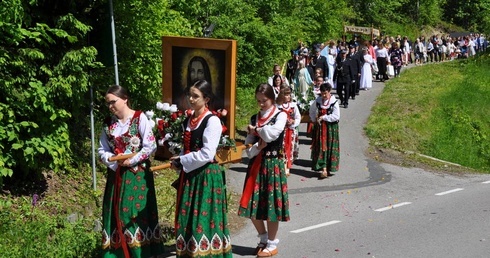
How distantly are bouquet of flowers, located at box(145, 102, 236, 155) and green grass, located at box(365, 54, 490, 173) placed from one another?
350 inches

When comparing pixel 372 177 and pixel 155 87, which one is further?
pixel 372 177

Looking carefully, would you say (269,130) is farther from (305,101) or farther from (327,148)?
(305,101)

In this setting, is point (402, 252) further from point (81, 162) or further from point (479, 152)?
point (479, 152)

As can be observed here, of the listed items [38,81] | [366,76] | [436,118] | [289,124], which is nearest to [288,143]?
[289,124]

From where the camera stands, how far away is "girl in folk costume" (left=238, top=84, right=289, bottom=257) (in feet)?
27.9

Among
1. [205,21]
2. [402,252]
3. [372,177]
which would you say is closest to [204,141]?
[402,252]

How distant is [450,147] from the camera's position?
18906 millimetres

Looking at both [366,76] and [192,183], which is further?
[366,76]


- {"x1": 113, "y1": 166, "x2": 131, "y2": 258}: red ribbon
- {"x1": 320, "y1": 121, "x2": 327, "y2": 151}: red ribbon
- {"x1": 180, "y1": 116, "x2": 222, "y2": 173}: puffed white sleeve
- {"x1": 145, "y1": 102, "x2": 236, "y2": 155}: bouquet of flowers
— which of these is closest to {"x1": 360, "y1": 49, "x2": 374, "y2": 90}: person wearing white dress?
{"x1": 320, "y1": 121, "x2": 327, "y2": 151}: red ribbon

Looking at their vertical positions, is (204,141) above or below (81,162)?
above

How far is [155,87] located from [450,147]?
29.6 feet

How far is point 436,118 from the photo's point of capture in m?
21.4

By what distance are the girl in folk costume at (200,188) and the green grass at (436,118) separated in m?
10.8

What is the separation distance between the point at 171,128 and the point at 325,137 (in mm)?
5591
